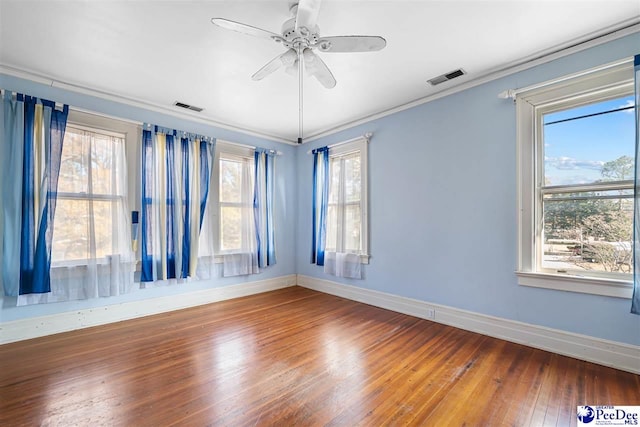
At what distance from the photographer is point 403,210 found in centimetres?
368

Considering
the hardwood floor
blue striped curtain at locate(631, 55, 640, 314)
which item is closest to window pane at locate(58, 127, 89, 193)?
the hardwood floor

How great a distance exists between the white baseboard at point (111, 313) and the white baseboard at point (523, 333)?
215cm

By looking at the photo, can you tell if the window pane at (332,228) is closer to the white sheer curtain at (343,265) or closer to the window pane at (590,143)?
the white sheer curtain at (343,265)

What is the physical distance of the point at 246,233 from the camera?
454cm

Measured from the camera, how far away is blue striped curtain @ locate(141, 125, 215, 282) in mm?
3523

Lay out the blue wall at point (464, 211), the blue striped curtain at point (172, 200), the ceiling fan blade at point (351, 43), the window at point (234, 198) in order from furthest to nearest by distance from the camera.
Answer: the window at point (234, 198) < the blue striped curtain at point (172, 200) < the blue wall at point (464, 211) < the ceiling fan blade at point (351, 43)

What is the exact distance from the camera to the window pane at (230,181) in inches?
171

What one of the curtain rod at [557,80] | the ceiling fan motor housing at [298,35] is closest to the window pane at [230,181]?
the ceiling fan motor housing at [298,35]

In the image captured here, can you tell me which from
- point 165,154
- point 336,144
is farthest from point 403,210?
Result: point 165,154

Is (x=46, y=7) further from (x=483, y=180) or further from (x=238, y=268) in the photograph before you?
(x=483, y=180)

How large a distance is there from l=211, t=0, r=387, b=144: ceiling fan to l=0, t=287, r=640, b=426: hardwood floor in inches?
95.4

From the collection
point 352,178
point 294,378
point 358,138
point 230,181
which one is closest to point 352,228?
point 352,178

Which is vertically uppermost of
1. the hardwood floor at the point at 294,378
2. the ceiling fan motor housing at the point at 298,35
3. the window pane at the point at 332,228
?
the ceiling fan motor housing at the point at 298,35

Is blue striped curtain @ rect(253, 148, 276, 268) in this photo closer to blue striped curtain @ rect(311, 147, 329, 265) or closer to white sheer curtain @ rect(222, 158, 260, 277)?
white sheer curtain @ rect(222, 158, 260, 277)
